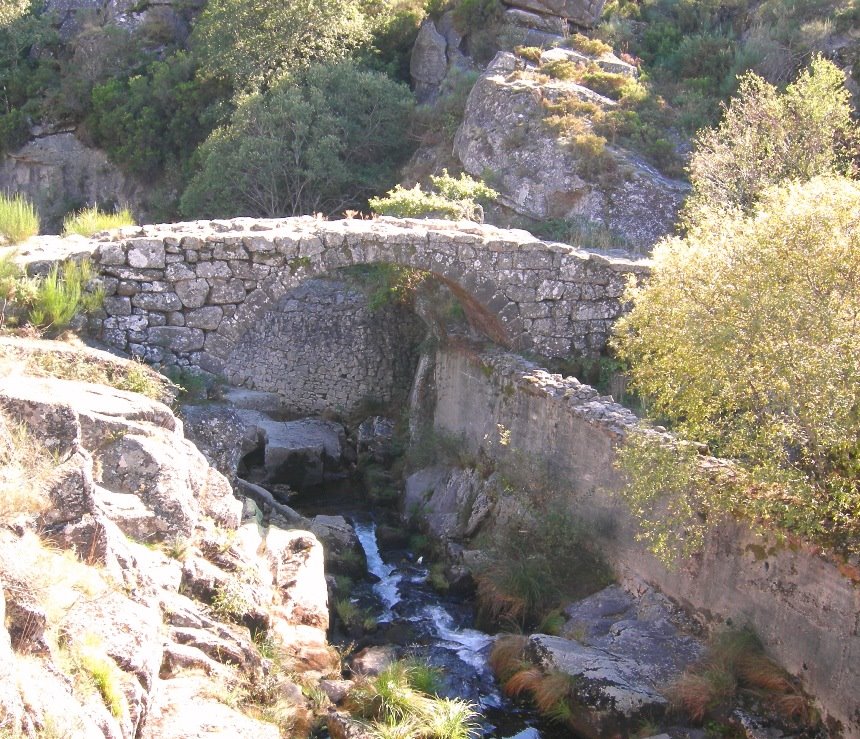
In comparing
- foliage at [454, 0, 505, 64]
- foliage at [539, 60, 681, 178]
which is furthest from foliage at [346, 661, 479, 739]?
foliage at [454, 0, 505, 64]

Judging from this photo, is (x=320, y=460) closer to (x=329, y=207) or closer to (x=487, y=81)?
(x=329, y=207)

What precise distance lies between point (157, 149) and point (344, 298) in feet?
33.2

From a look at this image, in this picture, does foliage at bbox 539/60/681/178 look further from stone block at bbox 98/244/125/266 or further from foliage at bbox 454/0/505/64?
stone block at bbox 98/244/125/266

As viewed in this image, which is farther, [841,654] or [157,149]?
[157,149]

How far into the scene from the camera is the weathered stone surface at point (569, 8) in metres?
26.2

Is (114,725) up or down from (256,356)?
up

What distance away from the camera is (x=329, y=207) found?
23750 mm

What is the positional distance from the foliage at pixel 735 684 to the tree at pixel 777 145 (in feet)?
28.3

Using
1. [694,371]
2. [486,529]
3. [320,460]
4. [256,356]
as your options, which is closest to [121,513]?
[694,371]

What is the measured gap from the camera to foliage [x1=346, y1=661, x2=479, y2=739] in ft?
28.9

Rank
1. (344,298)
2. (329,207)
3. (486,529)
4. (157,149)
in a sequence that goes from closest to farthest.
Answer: (486,529) → (344,298) → (329,207) → (157,149)

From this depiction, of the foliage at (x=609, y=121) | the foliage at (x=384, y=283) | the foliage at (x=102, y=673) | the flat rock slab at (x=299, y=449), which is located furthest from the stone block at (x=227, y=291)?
the foliage at (x=609, y=121)

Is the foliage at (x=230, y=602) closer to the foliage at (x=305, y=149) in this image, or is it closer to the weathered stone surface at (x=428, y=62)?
the foliage at (x=305, y=149)

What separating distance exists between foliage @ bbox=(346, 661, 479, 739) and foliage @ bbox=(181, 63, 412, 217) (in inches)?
600
